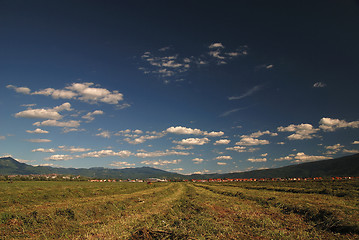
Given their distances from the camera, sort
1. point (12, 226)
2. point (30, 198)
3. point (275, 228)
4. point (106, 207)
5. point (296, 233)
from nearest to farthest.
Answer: point (296, 233) → point (275, 228) → point (12, 226) → point (106, 207) → point (30, 198)

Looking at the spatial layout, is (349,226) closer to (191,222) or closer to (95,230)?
(191,222)

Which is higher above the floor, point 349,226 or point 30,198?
point 349,226

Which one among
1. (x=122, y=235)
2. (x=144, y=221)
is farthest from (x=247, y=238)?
A: (x=144, y=221)

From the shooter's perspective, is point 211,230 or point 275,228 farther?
point 275,228

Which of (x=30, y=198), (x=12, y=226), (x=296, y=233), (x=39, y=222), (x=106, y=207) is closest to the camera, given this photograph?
(x=296, y=233)

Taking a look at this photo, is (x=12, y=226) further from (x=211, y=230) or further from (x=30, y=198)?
(x=30, y=198)

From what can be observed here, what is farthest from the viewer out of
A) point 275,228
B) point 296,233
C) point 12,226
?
point 12,226

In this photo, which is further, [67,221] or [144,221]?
[67,221]

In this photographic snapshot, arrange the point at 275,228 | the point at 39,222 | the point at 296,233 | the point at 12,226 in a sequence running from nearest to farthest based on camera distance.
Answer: the point at 296,233
the point at 275,228
the point at 12,226
the point at 39,222

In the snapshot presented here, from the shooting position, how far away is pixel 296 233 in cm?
944

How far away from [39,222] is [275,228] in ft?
47.4

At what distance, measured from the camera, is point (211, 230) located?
959 centimetres

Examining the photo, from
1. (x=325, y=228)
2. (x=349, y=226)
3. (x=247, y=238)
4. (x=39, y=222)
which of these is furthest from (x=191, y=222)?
(x=39, y=222)

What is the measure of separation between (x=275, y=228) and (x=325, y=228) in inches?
103
